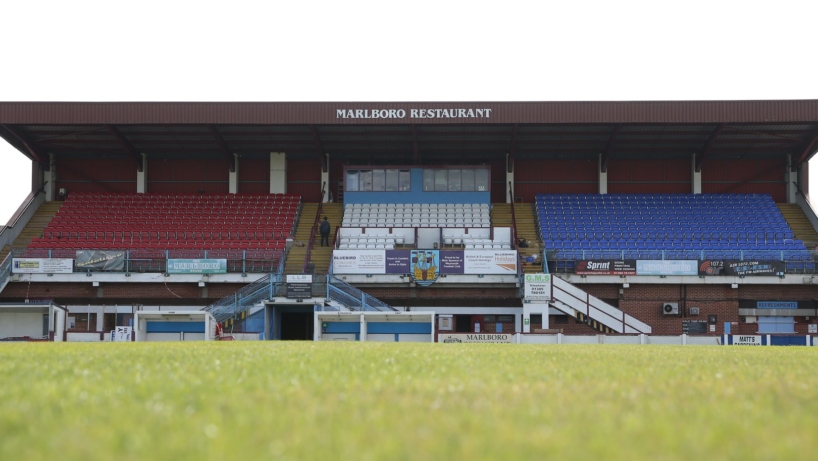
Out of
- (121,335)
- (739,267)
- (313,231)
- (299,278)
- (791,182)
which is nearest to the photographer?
(121,335)

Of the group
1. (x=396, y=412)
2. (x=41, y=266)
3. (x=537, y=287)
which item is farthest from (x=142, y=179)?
(x=396, y=412)

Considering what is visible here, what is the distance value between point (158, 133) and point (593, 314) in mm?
28664

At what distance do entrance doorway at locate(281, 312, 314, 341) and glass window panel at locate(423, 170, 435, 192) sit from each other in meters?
13.0

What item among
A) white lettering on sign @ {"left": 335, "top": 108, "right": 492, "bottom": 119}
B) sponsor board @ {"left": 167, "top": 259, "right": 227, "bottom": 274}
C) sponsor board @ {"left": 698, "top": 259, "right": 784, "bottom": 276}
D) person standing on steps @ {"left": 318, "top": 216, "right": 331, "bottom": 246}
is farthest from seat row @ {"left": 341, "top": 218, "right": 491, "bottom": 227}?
sponsor board @ {"left": 698, "top": 259, "right": 784, "bottom": 276}

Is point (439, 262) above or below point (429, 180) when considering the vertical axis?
below

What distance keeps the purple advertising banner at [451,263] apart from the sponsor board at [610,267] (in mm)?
6207

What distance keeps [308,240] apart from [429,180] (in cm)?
900

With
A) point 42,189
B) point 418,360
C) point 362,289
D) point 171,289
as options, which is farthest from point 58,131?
point 418,360

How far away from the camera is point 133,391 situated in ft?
29.6

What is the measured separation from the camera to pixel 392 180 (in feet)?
183

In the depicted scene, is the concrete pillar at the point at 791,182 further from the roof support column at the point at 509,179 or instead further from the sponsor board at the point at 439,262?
the sponsor board at the point at 439,262

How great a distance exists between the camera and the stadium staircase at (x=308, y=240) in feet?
159

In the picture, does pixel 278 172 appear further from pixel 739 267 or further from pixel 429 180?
pixel 739 267

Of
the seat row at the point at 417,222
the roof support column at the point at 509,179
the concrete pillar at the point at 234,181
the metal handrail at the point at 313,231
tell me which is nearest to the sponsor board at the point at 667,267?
the seat row at the point at 417,222
